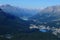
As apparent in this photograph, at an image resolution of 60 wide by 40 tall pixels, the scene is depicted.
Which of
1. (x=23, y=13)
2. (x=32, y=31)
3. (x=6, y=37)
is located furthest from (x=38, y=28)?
(x=6, y=37)

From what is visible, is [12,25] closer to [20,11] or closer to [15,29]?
[15,29]

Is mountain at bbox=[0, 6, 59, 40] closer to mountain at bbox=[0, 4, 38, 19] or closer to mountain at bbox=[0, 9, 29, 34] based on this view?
mountain at bbox=[0, 9, 29, 34]

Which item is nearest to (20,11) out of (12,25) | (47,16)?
(12,25)

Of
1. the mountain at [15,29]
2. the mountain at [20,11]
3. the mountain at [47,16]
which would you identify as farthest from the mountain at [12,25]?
the mountain at [47,16]

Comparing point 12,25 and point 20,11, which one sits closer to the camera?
point 20,11

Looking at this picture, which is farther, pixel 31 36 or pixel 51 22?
pixel 31 36

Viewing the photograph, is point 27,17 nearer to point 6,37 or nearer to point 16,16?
point 16,16

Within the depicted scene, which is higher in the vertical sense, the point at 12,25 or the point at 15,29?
the point at 12,25

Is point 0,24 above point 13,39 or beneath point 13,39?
above

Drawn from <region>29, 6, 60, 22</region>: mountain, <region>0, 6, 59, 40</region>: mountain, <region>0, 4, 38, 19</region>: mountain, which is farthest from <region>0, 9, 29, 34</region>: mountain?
<region>29, 6, 60, 22</region>: mountain


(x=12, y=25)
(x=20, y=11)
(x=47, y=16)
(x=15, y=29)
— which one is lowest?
(x=15, y=29)

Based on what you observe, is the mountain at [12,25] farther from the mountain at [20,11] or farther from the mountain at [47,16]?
the mountain at [47,16]
